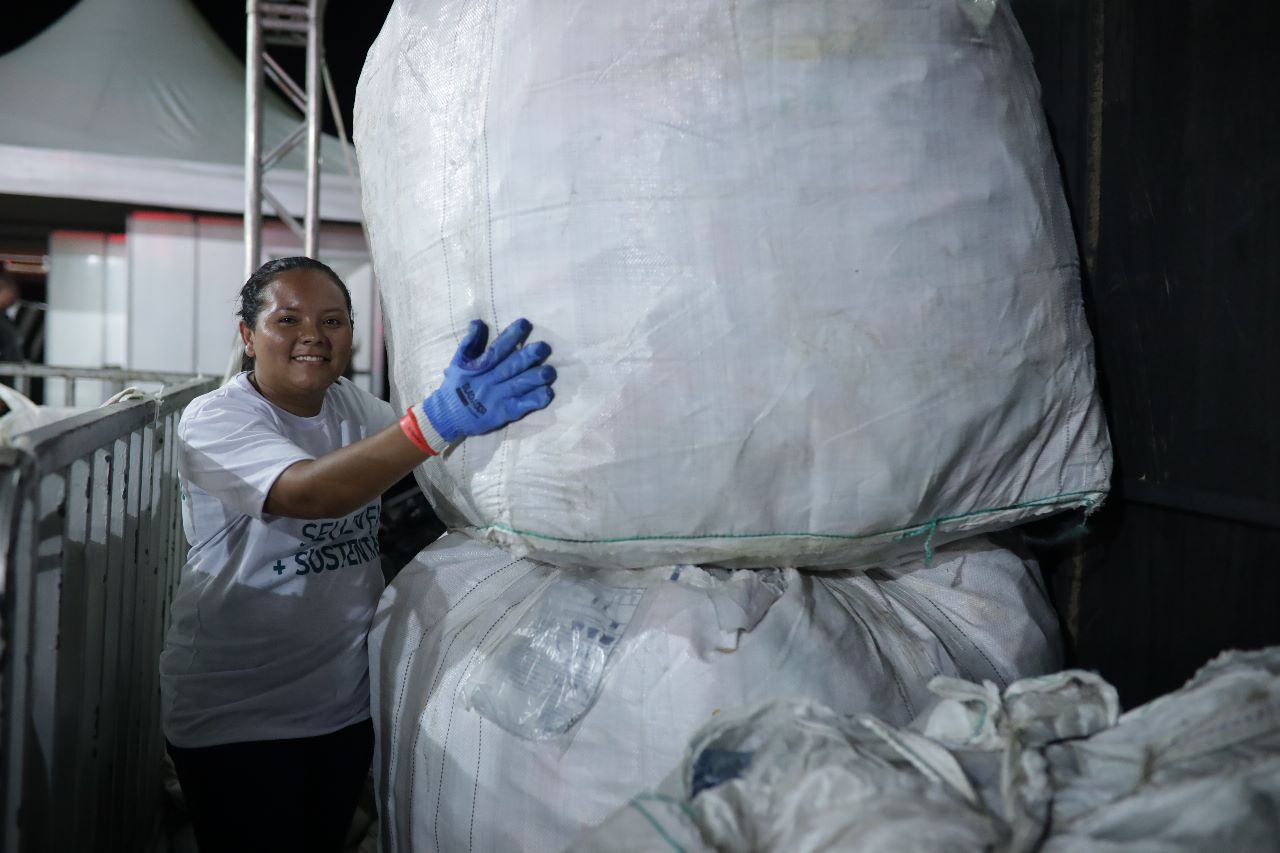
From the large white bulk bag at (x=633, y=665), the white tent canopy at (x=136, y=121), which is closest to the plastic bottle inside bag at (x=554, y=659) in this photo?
the large white bulk bag at (x=633, y=665)

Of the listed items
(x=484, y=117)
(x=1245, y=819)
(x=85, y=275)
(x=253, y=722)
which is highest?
(x=85, y=275)

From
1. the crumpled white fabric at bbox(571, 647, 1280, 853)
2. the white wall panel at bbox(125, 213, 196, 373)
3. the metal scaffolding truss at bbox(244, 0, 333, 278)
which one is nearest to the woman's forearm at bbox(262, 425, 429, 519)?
the crumpled white fabric at bbox(571, 647, 1280, 853)

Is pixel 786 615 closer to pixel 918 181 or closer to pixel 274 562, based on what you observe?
pixel 918 181

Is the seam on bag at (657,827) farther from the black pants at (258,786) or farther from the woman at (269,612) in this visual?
the black pants at (258,786)

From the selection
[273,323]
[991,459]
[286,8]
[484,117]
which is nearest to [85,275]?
[286,8]

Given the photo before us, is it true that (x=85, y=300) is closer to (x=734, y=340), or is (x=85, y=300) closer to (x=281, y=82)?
(x=281, y=82)

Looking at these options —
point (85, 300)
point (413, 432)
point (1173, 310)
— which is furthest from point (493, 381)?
point (85, 300)

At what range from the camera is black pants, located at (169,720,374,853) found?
1.29 meters

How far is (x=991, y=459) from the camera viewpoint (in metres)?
0.94

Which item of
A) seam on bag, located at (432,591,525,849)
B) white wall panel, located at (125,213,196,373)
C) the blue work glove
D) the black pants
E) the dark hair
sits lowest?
the black pants

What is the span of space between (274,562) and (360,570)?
0.42 ft

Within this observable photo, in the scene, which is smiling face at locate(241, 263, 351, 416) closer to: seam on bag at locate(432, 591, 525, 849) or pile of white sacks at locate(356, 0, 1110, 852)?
pile of white sacks at locate(356, 0, 1110, 852)

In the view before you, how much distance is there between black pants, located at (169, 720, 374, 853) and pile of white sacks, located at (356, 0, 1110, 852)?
42 cm

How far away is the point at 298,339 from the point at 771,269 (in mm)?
773
